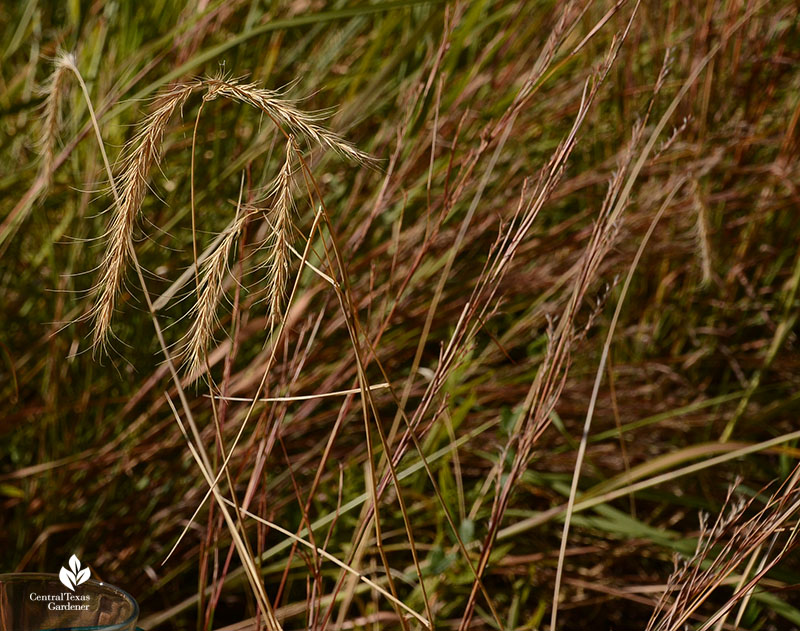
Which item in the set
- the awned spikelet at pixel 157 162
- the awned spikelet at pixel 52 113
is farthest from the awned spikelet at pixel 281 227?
the awned spikelet at pixel 52 113

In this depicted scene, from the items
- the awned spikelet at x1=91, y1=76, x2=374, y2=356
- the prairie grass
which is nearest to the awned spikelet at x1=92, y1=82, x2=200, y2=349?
the awned spikelet at x1=91, y1=76, x2=374, y2=356

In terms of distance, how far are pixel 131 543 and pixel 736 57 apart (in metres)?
1.12

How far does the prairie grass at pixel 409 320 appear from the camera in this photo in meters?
1.02

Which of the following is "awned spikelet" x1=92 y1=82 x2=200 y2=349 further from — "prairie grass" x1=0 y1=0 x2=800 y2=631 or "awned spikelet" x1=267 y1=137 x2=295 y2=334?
"prairie grass" x1=0 y1=0 x2=800 y2=631

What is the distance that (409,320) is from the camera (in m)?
1.19

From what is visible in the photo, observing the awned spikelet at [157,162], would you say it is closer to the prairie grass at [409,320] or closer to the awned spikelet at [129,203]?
the awned spikelet at [129,203]

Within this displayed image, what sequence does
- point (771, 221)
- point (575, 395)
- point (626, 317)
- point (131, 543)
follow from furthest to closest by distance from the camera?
point (771, 221) < point (626, 317) < point (575, 395) < point (131, 543)

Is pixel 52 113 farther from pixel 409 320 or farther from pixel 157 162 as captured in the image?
pixel 409 320

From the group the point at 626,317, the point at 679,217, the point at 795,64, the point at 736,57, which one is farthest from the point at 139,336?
the point at 795,64

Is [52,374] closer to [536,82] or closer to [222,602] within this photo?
[222,602]

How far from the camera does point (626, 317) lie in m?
1.32

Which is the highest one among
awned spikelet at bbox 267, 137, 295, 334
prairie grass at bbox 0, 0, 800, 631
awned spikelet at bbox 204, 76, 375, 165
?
awned spikelet at bbox 204, 76, 375, 165

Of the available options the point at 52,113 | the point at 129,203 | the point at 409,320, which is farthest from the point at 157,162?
the point at 409,320

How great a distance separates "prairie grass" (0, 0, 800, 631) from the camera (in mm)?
1020
